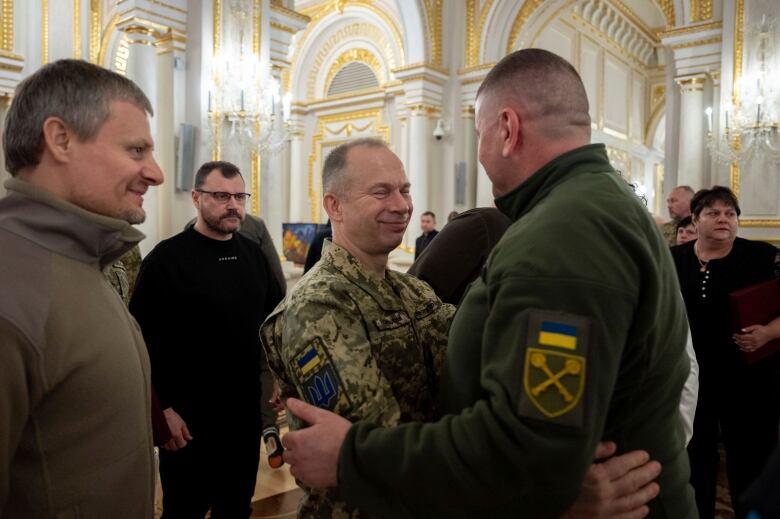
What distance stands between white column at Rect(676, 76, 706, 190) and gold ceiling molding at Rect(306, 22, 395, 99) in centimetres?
551

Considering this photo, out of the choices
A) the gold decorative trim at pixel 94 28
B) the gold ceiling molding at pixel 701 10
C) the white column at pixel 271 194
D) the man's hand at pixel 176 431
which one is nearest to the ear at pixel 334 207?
the man's hand at pixel 176 431

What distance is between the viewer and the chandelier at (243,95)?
635 cm

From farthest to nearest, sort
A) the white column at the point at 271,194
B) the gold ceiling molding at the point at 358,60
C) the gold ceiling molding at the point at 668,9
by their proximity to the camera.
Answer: the gold ceiling molding at the point at 358,60, the gold ceiling molding at the point at 668,9, the white column at the point at 271,194

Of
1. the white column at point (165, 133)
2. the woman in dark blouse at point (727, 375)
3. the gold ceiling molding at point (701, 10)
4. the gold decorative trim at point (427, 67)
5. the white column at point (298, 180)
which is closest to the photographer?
the woman in dark blouse at point (727, 375)

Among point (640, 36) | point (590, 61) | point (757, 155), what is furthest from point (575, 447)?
point (640, 36)

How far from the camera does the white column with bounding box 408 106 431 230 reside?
986cm

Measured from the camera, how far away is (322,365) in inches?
49.9

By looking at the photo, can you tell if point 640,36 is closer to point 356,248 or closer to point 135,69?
point 135,69

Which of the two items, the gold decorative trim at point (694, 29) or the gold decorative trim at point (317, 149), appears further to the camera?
the gold decorative trim at point (317, 149)

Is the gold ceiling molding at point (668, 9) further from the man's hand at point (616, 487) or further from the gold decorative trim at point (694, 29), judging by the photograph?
the man's hand at point (616, 487)

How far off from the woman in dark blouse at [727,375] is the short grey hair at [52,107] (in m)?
2.84

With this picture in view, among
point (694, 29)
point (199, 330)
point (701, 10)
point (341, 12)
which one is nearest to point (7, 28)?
point (341, 12)

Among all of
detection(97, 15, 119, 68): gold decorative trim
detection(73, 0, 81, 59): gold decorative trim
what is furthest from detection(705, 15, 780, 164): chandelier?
detection(73, 0, 81, 59): gold decorative trim

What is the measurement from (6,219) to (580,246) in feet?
3.47
